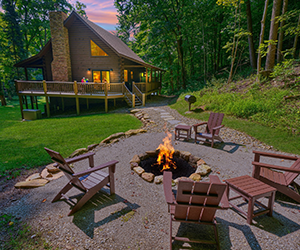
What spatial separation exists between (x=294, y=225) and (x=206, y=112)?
860 centimetres

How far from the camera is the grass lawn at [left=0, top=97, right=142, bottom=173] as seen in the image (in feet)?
20.9

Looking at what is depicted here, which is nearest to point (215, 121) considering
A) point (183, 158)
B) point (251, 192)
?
point (183, 158)

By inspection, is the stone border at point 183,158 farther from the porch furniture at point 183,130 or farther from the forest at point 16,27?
the forest at point 16,27

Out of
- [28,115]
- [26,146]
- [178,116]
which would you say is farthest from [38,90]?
[178,116]

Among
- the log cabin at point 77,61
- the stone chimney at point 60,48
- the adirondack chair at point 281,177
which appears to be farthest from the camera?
the stone chimney at point 60,48

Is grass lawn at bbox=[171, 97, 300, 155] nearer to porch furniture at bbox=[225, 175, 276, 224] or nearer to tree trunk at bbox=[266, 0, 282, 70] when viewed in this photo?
porch furniture at bbox=[225, 175, 276, 224]

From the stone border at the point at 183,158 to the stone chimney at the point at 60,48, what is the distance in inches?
582

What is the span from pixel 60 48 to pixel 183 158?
54.4 feet

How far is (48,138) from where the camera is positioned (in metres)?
8.45

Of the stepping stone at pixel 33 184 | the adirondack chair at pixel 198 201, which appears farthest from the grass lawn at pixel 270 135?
the stepping stone at pixel 33 184

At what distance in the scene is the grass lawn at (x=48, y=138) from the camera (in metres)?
6.37

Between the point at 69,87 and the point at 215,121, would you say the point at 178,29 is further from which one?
the point at 215,121

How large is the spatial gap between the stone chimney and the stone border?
1479 cm

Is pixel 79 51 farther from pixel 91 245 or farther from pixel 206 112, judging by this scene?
pixel 91 245
